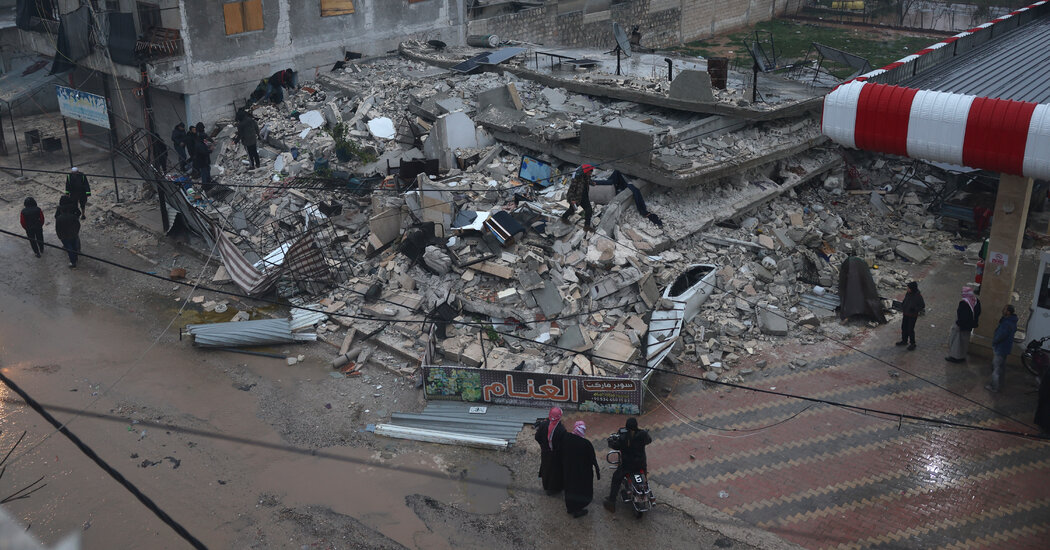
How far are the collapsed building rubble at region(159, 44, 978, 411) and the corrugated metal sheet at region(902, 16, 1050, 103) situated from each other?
3.14 m

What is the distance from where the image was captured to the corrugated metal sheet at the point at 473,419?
10.7m

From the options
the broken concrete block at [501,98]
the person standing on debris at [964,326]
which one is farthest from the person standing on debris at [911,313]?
the broken concrete block at [501,98]

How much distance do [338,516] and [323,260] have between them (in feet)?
19.2

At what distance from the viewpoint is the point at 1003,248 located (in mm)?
11484

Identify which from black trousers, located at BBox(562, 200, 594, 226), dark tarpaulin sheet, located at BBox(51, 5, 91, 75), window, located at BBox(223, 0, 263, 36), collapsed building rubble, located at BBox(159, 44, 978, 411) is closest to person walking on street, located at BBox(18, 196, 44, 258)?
collapsed building rubble, located at BBox(159, 44, 978, 411)

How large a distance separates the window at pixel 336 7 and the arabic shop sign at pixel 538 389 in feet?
47.3

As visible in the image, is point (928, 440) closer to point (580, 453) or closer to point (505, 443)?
point (580, 453)

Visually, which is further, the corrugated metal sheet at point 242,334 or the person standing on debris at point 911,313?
the corrugated metal sheet at point 242,334

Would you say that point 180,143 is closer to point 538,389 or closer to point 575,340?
point 575,340

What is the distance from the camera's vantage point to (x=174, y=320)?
545 inches

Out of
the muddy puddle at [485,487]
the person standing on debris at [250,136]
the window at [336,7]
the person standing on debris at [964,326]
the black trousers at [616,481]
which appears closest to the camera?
the black trousers at [616,481]

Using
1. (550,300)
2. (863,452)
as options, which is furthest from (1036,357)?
→ (550,300)

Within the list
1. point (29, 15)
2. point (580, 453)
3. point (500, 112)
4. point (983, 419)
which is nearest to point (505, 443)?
point (580, 453)

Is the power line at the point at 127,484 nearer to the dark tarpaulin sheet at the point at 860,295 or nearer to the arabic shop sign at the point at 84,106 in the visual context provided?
the dark tarpaulin sheet at the point at 860,295
